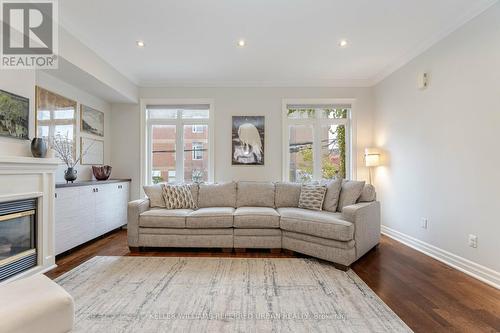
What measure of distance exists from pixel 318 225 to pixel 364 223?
0.54 metres

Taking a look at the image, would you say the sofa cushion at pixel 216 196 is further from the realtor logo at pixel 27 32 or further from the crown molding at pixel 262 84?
the realtor logo at pixel 27 32

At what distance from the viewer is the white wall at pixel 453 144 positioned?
237 cm

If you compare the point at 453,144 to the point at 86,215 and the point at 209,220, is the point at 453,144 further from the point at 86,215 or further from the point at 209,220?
the point at 86,215

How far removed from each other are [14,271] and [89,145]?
2.15 metres

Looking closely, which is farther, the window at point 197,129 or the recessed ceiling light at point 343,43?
the window at point 197,129

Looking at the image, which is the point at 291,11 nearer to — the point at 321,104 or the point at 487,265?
the point at 321,104

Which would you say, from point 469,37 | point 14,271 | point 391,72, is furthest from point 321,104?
point 14,271

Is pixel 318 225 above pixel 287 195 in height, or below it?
below

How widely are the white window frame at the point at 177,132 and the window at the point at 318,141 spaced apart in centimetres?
136

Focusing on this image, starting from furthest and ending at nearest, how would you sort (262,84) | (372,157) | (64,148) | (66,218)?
(262,84) → (372,157) → (64,148) → (66,218)

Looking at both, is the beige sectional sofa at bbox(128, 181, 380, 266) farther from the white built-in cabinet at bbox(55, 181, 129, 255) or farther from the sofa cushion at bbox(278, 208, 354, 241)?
the white built-in cabinet at bbox(55, 181, 129, 255)

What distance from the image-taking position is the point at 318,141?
457 centimetres

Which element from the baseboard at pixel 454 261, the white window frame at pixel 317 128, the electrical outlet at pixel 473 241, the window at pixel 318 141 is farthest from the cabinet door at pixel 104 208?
the electrical outlet at pixel 473 241

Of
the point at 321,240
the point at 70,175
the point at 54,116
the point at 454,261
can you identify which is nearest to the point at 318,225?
the point at 321,240
